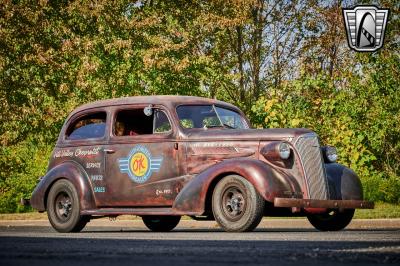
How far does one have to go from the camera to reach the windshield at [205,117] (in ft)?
36.8

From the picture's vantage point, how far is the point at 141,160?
1112cm

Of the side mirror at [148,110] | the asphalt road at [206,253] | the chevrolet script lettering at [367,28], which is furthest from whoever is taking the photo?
the chevrolet script lettering at [367,28]

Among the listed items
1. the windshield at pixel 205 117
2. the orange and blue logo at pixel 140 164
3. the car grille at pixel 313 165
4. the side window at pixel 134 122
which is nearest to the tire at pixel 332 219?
the car grille at pixel 313 165

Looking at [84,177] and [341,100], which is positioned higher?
[341,100]

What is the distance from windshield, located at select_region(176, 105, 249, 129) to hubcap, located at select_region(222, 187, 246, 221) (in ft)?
4.90

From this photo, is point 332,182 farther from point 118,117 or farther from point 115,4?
point 115,4

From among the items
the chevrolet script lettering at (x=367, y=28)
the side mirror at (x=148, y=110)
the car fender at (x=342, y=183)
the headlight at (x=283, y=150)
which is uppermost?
the chevrolet script lettering at (x=367, y=28)

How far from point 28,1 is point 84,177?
1093 centimetres

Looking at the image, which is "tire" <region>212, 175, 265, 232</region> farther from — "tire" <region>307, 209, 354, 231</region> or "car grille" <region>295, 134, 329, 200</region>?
"tire" <region>307, 209, 354, 231</region>

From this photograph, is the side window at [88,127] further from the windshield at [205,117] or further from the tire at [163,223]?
the tire at [163,223]

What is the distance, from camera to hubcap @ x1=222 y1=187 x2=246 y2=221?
983cm

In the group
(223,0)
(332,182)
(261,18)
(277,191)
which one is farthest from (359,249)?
(261,18)

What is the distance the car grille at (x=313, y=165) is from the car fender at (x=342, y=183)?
0.35m

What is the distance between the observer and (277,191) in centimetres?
967
